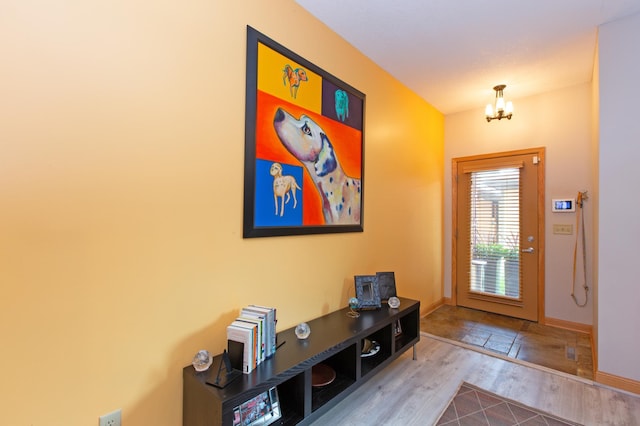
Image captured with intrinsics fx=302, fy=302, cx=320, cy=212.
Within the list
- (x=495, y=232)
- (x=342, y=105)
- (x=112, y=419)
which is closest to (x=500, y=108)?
(x=495, y=232)

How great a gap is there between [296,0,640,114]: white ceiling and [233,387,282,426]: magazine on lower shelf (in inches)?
96.7

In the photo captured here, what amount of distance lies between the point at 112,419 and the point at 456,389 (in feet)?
6.90

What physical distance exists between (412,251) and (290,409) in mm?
2307

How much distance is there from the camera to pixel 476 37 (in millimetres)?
2459

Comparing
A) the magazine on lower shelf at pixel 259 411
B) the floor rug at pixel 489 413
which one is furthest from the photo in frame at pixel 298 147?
the floor rug at pixel 489 413

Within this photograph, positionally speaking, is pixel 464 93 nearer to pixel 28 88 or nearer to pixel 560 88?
pixel 560 88

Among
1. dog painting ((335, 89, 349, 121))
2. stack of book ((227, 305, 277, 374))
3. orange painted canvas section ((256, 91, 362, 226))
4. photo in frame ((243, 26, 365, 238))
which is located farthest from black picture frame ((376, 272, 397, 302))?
dog painting ((335, 89, 349, 121))

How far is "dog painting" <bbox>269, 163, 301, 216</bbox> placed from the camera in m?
1.92

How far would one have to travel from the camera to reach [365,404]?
6.61ft

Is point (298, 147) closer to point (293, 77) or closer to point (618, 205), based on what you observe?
point (293, 77)

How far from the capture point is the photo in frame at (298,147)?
1.81 metres

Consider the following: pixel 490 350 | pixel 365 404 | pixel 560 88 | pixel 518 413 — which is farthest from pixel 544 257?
pixel 365 404

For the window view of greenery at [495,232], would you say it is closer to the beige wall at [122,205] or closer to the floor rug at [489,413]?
the floor rug at [489,413]

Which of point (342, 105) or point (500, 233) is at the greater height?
point (342, 105)
